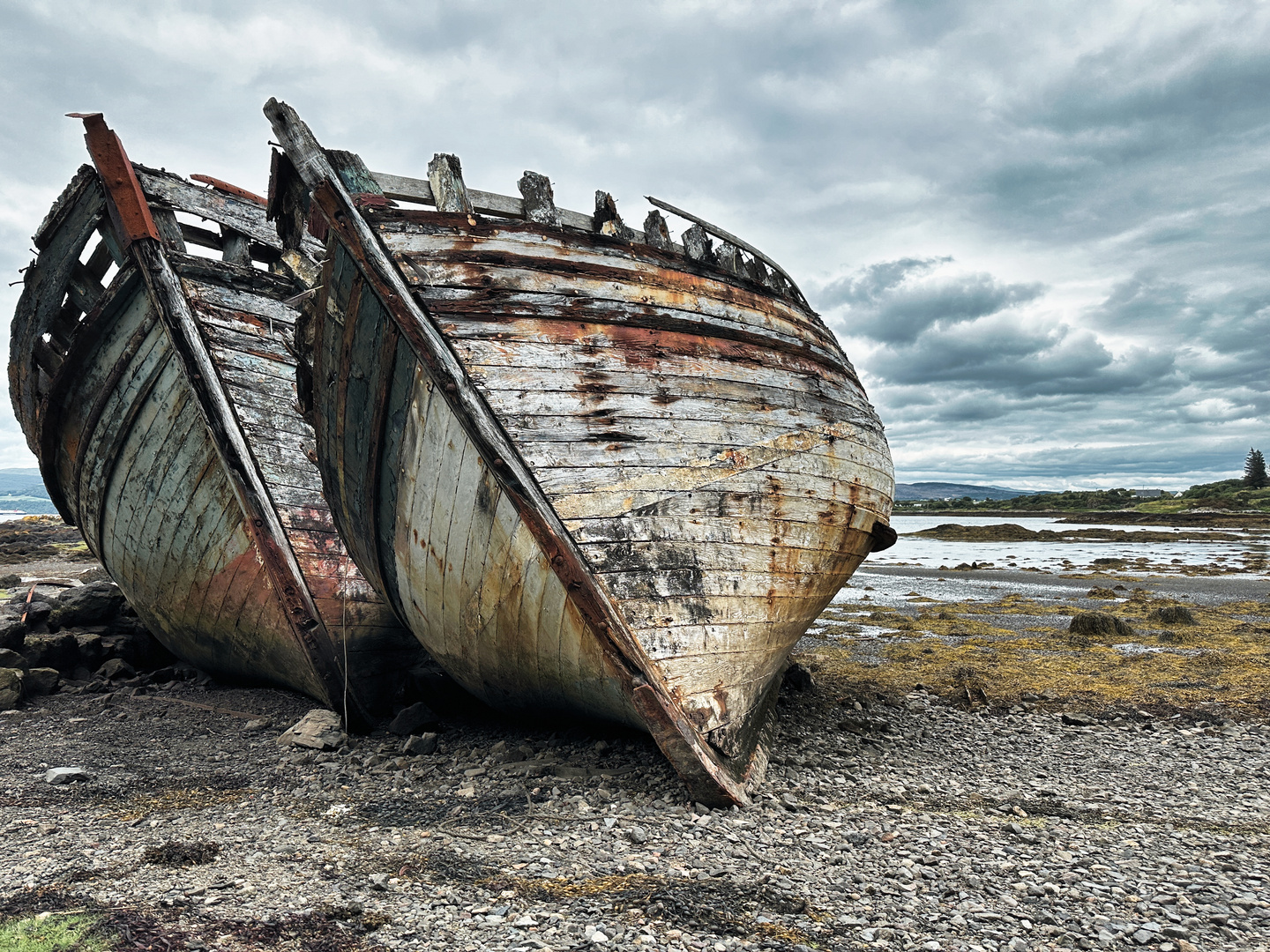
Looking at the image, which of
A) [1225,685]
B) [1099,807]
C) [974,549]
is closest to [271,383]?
[1099,807]

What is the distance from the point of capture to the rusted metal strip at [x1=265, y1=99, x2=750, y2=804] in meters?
4.32

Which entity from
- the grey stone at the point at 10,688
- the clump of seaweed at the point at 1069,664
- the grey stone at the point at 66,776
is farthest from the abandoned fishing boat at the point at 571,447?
the grey stone at the point at 10,688

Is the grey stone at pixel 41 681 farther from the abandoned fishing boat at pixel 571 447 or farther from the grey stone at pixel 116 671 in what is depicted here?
the abandoned fishing boat at pixel 571 447

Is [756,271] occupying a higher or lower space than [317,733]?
higher

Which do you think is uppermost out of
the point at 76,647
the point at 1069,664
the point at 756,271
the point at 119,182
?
the point at 119,182

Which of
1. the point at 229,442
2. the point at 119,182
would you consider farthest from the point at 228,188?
the point at 229,442

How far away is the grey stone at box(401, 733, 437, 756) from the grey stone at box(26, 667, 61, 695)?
4378mm

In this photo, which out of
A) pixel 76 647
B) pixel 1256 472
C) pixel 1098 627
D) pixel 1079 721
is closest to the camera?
pixel 1079 721

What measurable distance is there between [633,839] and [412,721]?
10.1 ft

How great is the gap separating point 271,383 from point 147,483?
1479 millimetres

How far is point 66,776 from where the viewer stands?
5.33m

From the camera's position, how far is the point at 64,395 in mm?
7582

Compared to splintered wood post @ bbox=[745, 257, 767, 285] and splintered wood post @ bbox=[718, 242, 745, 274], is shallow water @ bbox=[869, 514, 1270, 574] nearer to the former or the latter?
splintered wood post @ bbox=[745, 257, 767, 285]

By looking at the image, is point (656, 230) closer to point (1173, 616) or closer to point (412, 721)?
point (412, 721)
